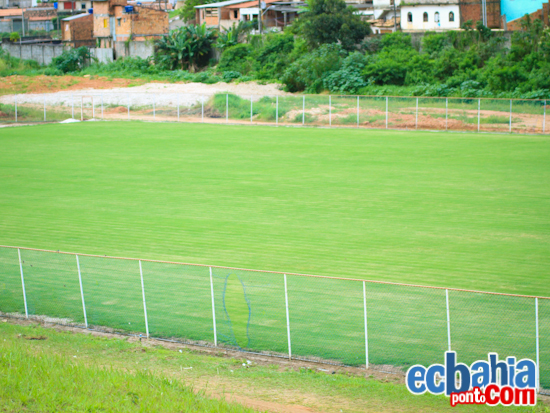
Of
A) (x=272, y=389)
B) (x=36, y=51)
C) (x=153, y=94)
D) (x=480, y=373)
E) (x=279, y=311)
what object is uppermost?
(x=36, y=51)

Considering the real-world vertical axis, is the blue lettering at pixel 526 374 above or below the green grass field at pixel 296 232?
below

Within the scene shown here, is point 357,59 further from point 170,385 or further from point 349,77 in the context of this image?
point 170,385

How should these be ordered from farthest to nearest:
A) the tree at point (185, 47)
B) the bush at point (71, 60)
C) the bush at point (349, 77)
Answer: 1. the bush at point (71, 60)
2. the tree at point (185, 47)
3. the bush at point (349, 77)

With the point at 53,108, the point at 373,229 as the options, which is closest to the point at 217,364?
the point at 373,229

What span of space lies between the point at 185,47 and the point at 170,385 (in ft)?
240

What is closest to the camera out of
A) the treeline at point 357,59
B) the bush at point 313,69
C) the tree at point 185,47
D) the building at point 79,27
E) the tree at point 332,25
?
the treeline at point 357,59

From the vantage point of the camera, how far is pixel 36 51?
91.3 m

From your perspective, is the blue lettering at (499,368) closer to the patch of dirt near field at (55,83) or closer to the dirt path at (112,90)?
the dirt path at (112,90)

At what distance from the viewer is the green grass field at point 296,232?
13055mm

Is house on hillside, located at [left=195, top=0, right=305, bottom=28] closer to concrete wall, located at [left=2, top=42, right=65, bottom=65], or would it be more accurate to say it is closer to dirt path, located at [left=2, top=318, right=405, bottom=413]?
concrete wall, located at [left=2, top=42, right=65, bottom=65]

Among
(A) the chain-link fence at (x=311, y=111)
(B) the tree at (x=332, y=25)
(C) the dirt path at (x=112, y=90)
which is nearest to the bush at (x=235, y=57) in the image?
(C) the dirt path at (x=112, y=90)

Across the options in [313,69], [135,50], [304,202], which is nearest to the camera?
[304,202]

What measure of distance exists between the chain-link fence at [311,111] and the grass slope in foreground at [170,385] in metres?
37.6

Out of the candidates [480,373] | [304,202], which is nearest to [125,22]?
[304,202]
